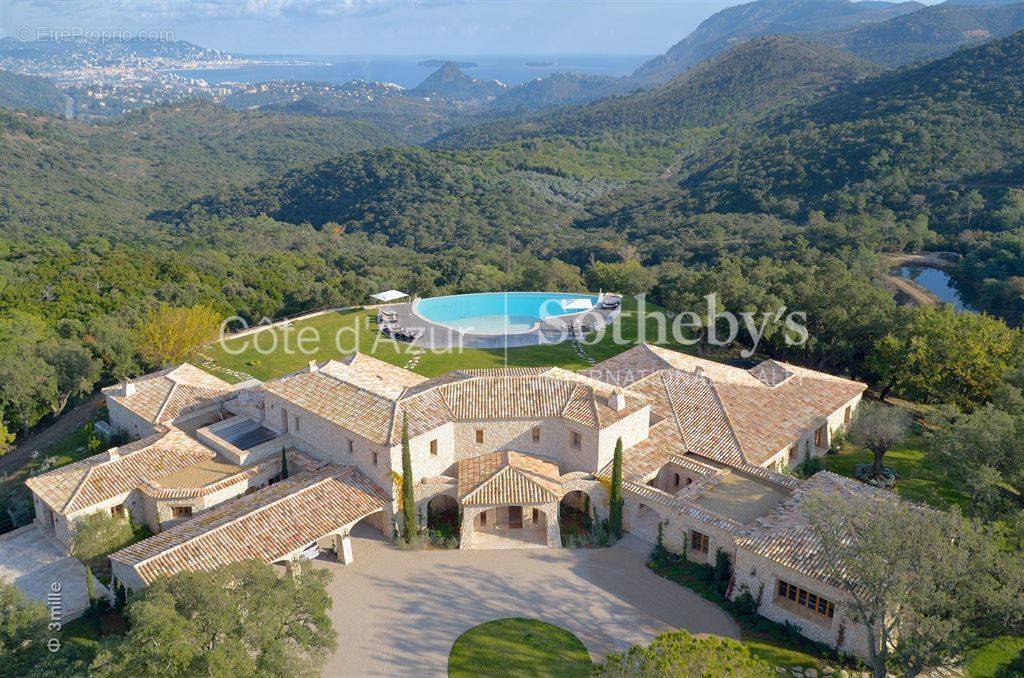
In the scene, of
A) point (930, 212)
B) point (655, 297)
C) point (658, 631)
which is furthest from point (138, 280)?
point (930, 212)

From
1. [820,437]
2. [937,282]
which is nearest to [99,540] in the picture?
[820,437]

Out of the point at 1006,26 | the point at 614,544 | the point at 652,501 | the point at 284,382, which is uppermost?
the point at 1006,26

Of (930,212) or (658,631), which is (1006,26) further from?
(658,631)

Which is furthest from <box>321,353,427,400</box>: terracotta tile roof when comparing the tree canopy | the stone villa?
the tree canopy

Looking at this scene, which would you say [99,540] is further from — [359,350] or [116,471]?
[359,350]

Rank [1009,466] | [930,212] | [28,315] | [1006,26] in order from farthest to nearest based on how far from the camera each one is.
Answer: [1006,26]
[930,212]
[28,315]
[1009,466]

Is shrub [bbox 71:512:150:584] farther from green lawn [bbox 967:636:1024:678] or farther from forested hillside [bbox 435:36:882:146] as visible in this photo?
forested hillside [bbox 435:36:882:146]
